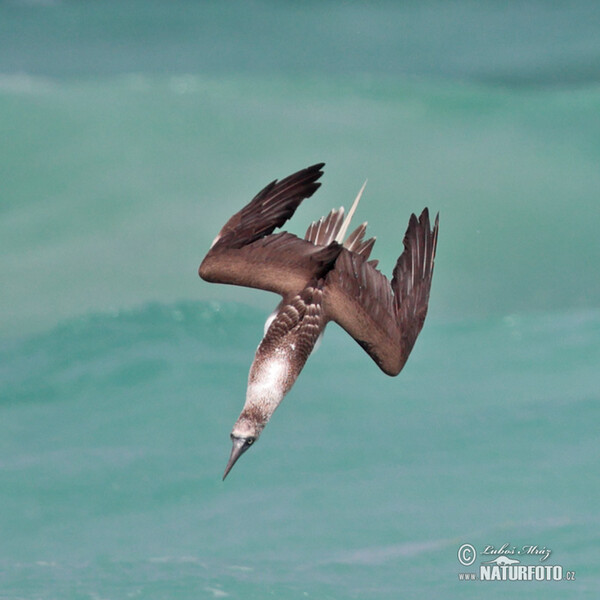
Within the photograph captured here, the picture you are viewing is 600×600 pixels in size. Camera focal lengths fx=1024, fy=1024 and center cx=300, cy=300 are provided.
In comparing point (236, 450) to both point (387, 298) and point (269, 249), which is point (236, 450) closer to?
point (269, 249)

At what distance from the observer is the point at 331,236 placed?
42.8ft

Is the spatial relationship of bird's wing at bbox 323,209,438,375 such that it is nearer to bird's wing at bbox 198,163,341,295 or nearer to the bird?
the bird

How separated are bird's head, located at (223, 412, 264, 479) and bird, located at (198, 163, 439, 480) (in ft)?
2.32

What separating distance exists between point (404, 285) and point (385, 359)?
101 cm

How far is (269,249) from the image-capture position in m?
12.1

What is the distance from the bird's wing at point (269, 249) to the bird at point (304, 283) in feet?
0.04

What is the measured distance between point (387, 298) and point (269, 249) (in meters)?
1.52

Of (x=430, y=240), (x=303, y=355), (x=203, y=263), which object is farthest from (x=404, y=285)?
(x=203, y=263)

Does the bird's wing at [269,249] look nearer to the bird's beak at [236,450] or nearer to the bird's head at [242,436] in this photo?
the bird's head at [242,436]

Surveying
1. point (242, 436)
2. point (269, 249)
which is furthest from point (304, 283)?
point (242, 436)

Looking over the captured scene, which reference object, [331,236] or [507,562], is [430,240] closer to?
[331,236]

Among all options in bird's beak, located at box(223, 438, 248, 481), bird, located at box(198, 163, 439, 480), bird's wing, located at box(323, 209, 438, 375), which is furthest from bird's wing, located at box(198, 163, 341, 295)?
bird's beak, located at box(223, 438, 248, 481)

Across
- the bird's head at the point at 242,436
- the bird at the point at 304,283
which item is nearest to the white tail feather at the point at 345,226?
the bird at the point at 304,283

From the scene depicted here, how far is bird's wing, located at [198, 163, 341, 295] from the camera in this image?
11.9 m
